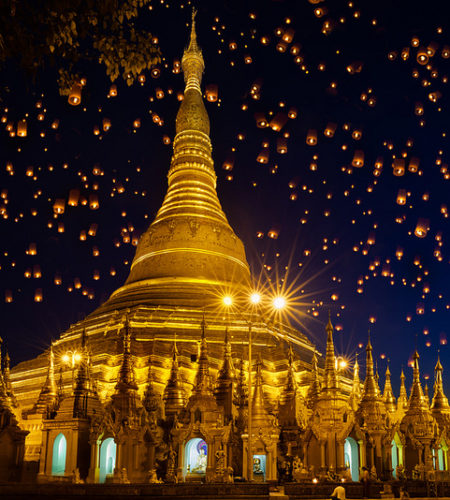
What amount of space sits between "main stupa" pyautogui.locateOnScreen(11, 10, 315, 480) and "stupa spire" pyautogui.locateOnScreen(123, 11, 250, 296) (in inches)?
4.0

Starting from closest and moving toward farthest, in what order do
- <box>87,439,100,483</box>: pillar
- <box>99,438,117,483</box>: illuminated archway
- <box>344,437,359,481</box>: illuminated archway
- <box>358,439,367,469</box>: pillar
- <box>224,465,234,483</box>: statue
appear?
1. <box>224,465,234,483</box>: statue
2. <box>87,439,100,483</box>: pillar
3. <box>358,439,367,469</box>: pillar
4. <box>99,438,117,483</box>: illuminated archway
5. <box>344,437,359,481</box>: illuminated archway

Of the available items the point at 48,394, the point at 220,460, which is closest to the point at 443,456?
the point at 220,460

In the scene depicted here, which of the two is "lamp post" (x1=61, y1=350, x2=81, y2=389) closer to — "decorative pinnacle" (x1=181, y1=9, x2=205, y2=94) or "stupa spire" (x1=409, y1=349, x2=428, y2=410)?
"stupa spire" (x1=409, y1=349, x2=428, y2=410)

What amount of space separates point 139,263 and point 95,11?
141 ft

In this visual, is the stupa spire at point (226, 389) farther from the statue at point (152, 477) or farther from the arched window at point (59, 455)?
the arched window at point (59, 455)

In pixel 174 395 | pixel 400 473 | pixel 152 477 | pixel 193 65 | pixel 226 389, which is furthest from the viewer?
pixel 193 65

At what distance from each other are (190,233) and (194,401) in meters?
24.8

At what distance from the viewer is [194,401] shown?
29.1m

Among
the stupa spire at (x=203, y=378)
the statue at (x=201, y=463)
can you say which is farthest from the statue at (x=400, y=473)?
the stupa spire at (x=203, y=378)

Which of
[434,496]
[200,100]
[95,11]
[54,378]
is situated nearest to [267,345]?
[54,378]

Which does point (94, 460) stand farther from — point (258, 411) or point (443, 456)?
point (443, 456)

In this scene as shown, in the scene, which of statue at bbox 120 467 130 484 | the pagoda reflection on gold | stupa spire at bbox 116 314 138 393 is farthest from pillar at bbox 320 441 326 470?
stupa spire at bbox 116 314 138 393

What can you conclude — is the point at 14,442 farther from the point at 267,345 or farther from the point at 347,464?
the point at 267,345

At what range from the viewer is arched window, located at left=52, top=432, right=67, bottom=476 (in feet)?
93.3
